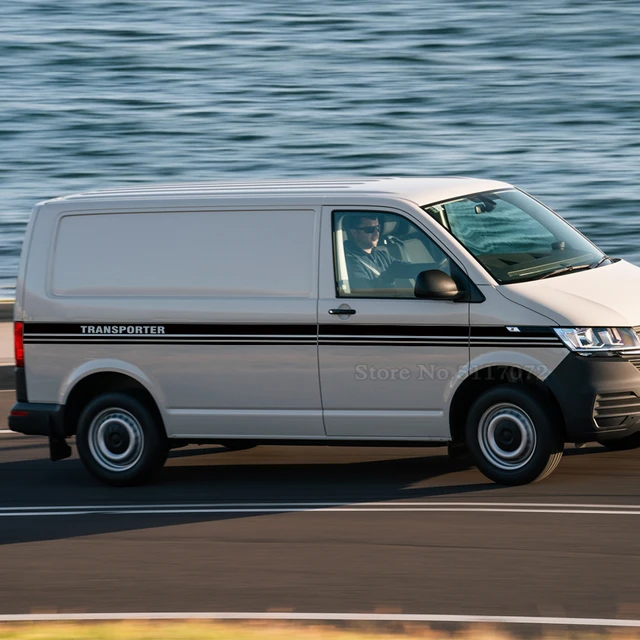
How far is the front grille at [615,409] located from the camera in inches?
329

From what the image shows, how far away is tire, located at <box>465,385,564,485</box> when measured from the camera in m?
8.48

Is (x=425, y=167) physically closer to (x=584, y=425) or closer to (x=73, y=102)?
(x=73, y=102)

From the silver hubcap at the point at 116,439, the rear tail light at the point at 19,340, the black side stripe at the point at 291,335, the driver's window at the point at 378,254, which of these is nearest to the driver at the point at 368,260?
the driver's window at the point at 378,254

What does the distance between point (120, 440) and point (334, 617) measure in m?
3.66

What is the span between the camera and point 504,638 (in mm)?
5648

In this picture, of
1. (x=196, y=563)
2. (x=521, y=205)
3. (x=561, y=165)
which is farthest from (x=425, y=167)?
(x=196, y=563)

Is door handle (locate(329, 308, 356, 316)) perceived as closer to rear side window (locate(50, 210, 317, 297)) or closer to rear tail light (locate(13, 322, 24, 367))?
rear side window (locate(50, 210, 317, 297))

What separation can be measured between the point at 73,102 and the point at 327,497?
1085 inches

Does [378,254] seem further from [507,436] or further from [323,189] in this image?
[507,436]

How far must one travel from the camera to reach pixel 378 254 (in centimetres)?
879

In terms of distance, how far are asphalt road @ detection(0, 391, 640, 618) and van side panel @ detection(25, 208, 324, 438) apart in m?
0.62

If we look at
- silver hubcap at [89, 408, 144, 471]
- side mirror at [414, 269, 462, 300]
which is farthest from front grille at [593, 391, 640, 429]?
silver hubcap at [89, 408, 144, 471]

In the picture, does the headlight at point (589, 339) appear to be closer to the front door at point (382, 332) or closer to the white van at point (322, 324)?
the white van at point (322, 324)

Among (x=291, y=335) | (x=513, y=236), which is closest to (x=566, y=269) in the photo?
(x=513, y=236)
